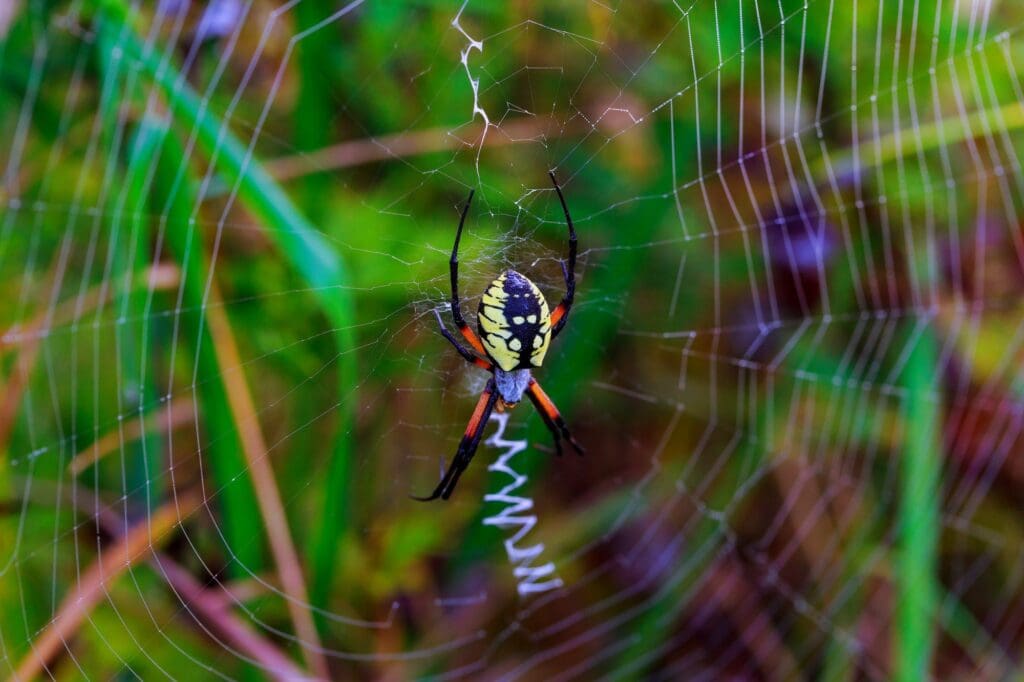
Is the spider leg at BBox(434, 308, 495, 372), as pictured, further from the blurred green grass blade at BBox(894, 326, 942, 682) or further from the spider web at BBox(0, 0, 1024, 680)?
the blurred green grass blade at BBox(894, 326, 942, 682)

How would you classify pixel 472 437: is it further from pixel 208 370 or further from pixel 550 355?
pixel 208 370

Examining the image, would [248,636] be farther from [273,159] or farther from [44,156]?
[44,156]

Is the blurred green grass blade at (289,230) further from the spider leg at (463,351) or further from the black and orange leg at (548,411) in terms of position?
the black and orange leg at (548,411)

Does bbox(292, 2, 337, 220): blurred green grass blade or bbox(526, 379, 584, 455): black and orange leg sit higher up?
bbox(292, 2, 337, 220): blurred green grass blade

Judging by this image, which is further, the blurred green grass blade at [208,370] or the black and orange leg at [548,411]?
the black and orange leg at [548,411]

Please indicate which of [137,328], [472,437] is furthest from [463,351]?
[137,328]

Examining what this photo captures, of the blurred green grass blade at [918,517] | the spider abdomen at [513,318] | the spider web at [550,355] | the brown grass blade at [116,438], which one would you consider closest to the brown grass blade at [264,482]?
the spider web at [550,355]

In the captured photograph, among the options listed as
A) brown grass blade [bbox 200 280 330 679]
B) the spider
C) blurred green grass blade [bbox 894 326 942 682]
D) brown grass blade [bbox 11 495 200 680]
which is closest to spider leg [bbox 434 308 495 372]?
the spider
